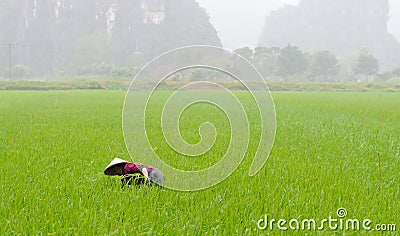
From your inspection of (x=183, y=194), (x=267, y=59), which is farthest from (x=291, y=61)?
(x=183, y=194)

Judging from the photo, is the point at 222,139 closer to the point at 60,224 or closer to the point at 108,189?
the point at 108,189

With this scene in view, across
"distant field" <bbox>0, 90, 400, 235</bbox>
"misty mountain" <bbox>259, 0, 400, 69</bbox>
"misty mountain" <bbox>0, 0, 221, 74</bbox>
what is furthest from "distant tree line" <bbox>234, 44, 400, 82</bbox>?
"distant field" <bbox>0, 90, 400, 235</bbox>

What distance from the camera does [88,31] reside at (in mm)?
69125

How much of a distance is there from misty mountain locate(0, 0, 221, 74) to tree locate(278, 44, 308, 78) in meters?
24.0

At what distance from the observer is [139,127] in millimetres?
2301

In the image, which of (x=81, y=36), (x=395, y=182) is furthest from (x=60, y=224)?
(x=81, y=36)

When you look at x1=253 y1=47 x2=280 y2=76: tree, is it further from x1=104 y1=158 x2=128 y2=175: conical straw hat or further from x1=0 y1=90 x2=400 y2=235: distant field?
x1=104 y1=158 x2=128 y2=175: conical straw hat

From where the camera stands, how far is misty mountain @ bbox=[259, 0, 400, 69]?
88625 millimetres

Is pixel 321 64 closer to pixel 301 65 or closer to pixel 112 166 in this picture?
pixel 301 65

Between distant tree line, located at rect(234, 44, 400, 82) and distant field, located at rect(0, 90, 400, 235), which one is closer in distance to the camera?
distant field, located at rect(0, 90, 400, 235)

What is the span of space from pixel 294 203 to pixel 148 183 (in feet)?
2.28

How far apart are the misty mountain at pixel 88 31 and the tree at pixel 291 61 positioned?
24.0 meters

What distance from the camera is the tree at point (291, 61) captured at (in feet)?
159

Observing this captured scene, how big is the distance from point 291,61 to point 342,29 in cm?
5235
